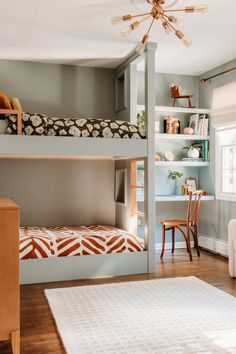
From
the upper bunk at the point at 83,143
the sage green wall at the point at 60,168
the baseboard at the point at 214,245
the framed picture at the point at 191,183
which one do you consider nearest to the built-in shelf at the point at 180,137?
the framed picture at the point at 191,183

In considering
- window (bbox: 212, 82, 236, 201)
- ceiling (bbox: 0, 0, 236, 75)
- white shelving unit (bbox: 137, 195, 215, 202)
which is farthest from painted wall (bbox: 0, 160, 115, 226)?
window (bbox: 212, 82, 236, 201)

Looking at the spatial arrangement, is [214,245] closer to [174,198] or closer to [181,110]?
[174,198]

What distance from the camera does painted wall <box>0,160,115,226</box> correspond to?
482cm

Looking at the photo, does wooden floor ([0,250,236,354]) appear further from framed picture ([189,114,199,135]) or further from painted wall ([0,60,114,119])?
painted wall ([0,60,114,119])

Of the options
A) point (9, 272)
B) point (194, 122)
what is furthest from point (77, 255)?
point (194, 122)

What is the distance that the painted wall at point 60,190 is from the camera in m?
4.82

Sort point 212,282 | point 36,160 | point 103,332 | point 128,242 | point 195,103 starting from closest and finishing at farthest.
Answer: point 103,332 → point 212,282 → point 128,242 → point 36,160 → point 195,103

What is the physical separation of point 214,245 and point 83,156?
2333 millimetres

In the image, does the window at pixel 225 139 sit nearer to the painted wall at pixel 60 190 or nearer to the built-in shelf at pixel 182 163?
the built-in shelf at pixel 182 163

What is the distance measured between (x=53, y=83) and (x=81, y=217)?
177 cm

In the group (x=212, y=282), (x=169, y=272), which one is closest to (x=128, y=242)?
(x=169, y=272)

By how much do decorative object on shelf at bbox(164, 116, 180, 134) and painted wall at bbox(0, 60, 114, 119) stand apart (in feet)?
2.47

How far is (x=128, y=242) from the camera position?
408 cm

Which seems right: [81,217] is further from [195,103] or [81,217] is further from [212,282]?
[195,103]
